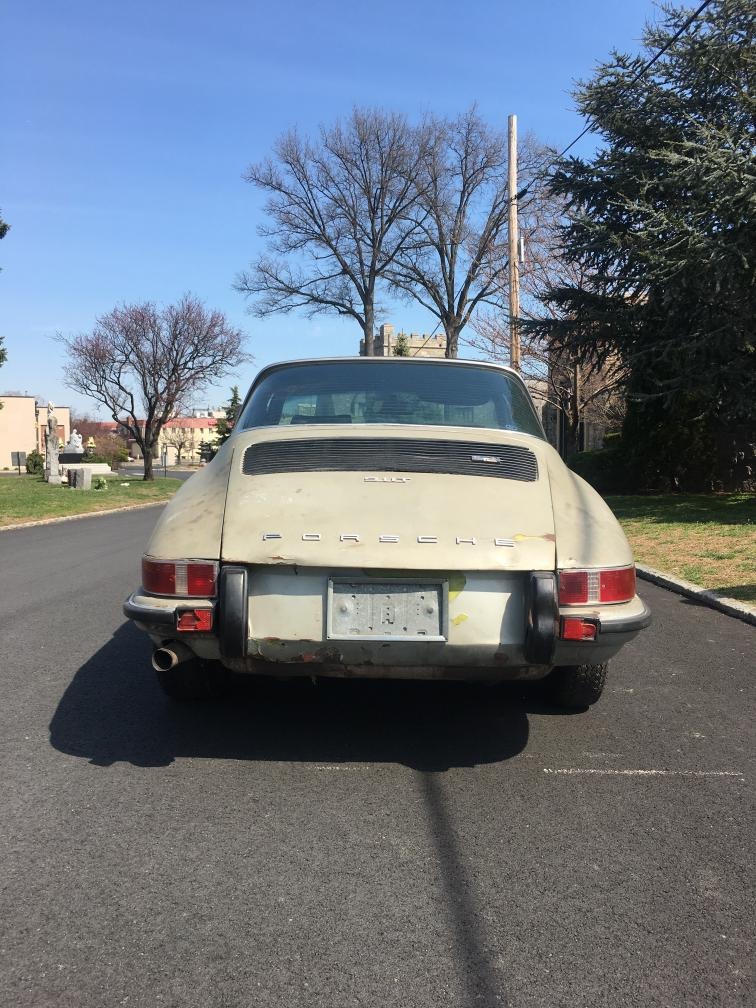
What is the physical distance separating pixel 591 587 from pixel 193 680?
1.95 m

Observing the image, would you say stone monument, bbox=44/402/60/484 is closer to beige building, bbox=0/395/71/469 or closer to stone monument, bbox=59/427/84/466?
stone monument, bbox=59/427/84/466

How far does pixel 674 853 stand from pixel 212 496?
218 cm

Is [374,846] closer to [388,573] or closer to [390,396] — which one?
[388,573]

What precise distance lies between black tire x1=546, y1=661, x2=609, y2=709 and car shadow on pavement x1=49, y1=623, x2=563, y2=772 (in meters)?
0.16

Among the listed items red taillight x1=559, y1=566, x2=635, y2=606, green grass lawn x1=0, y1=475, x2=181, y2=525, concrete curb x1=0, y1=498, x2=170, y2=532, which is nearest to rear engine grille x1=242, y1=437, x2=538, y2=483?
red taillight x1=559, y1=566, x2=635, y2=606

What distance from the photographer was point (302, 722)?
401cm

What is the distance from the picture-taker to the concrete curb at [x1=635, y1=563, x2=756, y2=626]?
672 cm

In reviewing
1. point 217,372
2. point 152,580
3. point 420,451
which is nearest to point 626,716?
point 420,451

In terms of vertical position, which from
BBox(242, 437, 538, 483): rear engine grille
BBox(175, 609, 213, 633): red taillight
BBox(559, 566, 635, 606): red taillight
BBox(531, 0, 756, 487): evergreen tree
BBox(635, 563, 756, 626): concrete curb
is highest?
BBox(531, 0, 756, 487): evergreen tree

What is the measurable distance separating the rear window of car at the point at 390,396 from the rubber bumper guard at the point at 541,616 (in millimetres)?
1141

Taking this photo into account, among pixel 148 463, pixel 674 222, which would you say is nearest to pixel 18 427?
pixel 148 463

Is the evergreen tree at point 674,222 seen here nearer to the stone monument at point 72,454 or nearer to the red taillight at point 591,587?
the red taillight at point 591,587

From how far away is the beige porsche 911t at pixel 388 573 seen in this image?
3.13 metres

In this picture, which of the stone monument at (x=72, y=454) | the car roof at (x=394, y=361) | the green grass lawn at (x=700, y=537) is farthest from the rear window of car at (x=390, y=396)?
the stone monument at (x=72, y=454)
